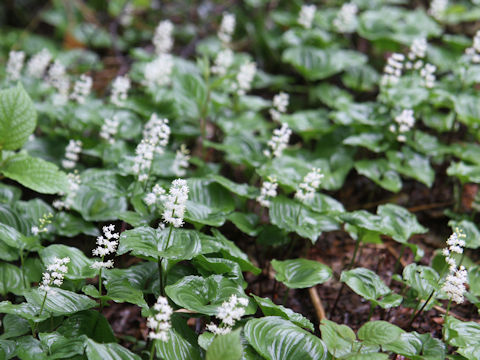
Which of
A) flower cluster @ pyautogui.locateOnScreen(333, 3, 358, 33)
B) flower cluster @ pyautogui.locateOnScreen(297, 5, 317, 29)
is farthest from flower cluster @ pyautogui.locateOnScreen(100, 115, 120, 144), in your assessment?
flower cluster @ pyautogui.locateOnScreen(333, 3, 358, 33)

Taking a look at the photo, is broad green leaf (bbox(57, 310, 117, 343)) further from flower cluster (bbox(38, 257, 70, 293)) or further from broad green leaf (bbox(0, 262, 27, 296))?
broad green leaf (bbox(0, 262, 27, 296))

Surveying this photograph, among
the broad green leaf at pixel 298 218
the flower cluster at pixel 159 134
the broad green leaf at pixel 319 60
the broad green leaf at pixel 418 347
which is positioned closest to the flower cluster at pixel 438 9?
the broad green leaf at pixel 319 60

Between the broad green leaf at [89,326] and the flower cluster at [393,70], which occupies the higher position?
the flower cluster at [393,70]

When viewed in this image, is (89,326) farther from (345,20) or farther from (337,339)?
(345,20)

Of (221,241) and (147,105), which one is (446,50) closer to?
(147,105)

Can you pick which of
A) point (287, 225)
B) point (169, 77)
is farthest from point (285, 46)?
point (287, 225)

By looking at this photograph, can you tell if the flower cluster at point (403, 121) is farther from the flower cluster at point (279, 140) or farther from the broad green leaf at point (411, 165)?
the flower cluster at point (279, 140)

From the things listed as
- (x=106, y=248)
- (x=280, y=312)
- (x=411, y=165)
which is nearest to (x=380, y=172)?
(x=411, y=165)
